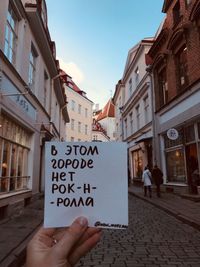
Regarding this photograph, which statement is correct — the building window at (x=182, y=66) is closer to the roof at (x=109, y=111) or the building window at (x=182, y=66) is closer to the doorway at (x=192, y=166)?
the doorway at (x=192, y=166)

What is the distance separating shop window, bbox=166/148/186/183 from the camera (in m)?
14.4

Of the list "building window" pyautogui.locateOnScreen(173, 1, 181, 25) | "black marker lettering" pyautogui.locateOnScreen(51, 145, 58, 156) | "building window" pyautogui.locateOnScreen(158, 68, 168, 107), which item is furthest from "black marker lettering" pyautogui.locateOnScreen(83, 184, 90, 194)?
"building window" pyautogui.locateOnScreen(173, 1, 181, 25)

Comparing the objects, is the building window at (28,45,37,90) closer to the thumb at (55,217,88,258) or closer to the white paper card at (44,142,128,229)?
the white paper card at (44,142,128,229)

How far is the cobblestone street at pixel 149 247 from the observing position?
468 centimetres

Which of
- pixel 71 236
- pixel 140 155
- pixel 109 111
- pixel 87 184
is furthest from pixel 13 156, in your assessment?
pixel 109 111

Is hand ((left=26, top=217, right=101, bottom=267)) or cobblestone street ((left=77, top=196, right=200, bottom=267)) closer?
hand ((left=26, top=217, right=101, bottom=267))

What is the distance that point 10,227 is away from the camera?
7285 mm

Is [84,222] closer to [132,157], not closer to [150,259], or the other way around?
[150,259]

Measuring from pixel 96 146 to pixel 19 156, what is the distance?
402 inches

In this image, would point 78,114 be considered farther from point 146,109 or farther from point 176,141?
point 176,141

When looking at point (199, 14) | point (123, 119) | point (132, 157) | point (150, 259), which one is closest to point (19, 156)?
point (150, 259)

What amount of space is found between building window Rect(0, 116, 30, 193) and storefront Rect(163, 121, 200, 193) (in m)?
8.42

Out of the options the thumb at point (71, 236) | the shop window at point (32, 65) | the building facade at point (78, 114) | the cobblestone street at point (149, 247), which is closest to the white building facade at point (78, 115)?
the building facade at point (78, 114)

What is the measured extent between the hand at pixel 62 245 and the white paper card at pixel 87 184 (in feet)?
0.30
